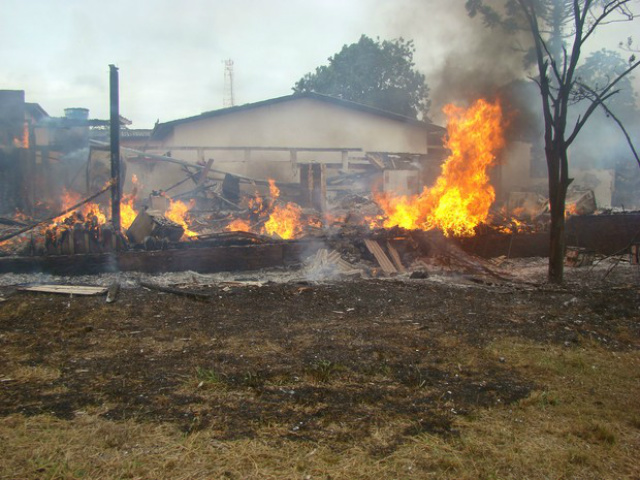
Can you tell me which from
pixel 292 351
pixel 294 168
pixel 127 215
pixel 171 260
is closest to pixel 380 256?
pixel 171 260

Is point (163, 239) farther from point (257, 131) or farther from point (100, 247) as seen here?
point (257, 131)

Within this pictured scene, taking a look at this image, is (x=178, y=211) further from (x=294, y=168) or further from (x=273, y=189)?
(x=294, y=168)

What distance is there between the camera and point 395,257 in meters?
11.5

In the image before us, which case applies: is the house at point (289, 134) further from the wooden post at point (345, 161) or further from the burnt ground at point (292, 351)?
the burnt ground at point (292, 351)

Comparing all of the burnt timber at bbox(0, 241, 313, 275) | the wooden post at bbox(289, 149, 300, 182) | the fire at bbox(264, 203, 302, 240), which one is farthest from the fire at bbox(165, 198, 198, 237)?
the wooden post at bbox(289, 149, 300, 182)

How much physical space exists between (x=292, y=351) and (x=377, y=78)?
3705 cm

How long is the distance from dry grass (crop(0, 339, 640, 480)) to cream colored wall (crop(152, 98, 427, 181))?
62.0 ft

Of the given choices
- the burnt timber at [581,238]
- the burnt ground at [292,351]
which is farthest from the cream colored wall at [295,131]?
the burnt ground at [292,351]

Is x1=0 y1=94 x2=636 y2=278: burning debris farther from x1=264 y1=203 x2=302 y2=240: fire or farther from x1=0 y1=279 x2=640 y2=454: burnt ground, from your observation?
x1=0 y1=279 x2=640 y2=454: burnt ground

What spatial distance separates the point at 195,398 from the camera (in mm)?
4270

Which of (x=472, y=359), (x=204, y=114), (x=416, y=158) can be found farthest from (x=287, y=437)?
(x=204, y=114)

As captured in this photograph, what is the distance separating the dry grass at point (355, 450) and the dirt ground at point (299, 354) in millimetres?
63

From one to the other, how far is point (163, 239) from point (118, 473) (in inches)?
317

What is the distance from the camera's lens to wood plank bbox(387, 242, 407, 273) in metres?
11.2
